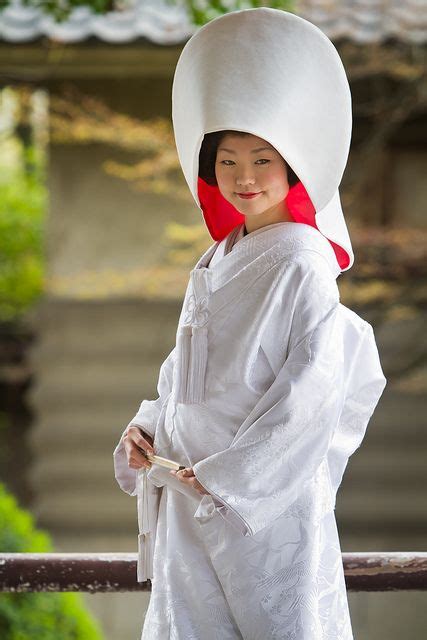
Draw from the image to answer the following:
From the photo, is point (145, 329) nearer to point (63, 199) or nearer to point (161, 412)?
point (63, 199)

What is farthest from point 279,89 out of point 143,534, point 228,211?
point 143,534

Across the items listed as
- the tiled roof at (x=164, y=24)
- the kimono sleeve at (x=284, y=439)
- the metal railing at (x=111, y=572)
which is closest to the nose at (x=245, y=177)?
the kimono sleeve at (x=284, y=439)

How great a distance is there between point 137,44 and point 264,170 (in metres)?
3.79

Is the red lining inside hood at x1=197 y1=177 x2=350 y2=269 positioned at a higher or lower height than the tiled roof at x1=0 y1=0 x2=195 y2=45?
lower

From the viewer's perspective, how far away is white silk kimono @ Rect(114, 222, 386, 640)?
1.39 metres

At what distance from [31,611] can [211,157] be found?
83.8 inches

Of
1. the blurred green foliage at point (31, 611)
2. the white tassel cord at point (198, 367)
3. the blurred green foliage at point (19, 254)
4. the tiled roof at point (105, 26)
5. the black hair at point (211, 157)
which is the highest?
the tiled roof at point (105, 26)

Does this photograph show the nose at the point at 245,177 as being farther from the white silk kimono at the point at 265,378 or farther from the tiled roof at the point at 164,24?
the tiled roof at the point at 164,24

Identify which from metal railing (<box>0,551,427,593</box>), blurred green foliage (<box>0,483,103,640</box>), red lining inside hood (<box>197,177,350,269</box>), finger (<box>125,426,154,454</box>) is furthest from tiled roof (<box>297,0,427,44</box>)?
Result: finger (<box>125,426,154,454</box>)

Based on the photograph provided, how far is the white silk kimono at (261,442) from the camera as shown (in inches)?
54.9

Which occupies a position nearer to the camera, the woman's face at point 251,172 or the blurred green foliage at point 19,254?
the woman's face at point 251,172

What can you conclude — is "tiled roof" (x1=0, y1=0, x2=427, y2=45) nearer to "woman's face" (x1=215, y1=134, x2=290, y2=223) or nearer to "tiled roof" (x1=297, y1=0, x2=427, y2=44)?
"tiled roof" (x1=297, y1=0, x2=427, y2=44)

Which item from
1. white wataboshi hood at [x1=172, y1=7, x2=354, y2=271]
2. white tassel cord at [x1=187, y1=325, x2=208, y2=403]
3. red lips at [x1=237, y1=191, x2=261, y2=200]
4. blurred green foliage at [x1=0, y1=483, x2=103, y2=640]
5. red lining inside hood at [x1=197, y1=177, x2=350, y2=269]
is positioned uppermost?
white wataboshi hood at [x1=172, y1=7, x2=354, y2=271]

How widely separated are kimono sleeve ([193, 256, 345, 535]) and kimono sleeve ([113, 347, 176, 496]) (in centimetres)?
24
